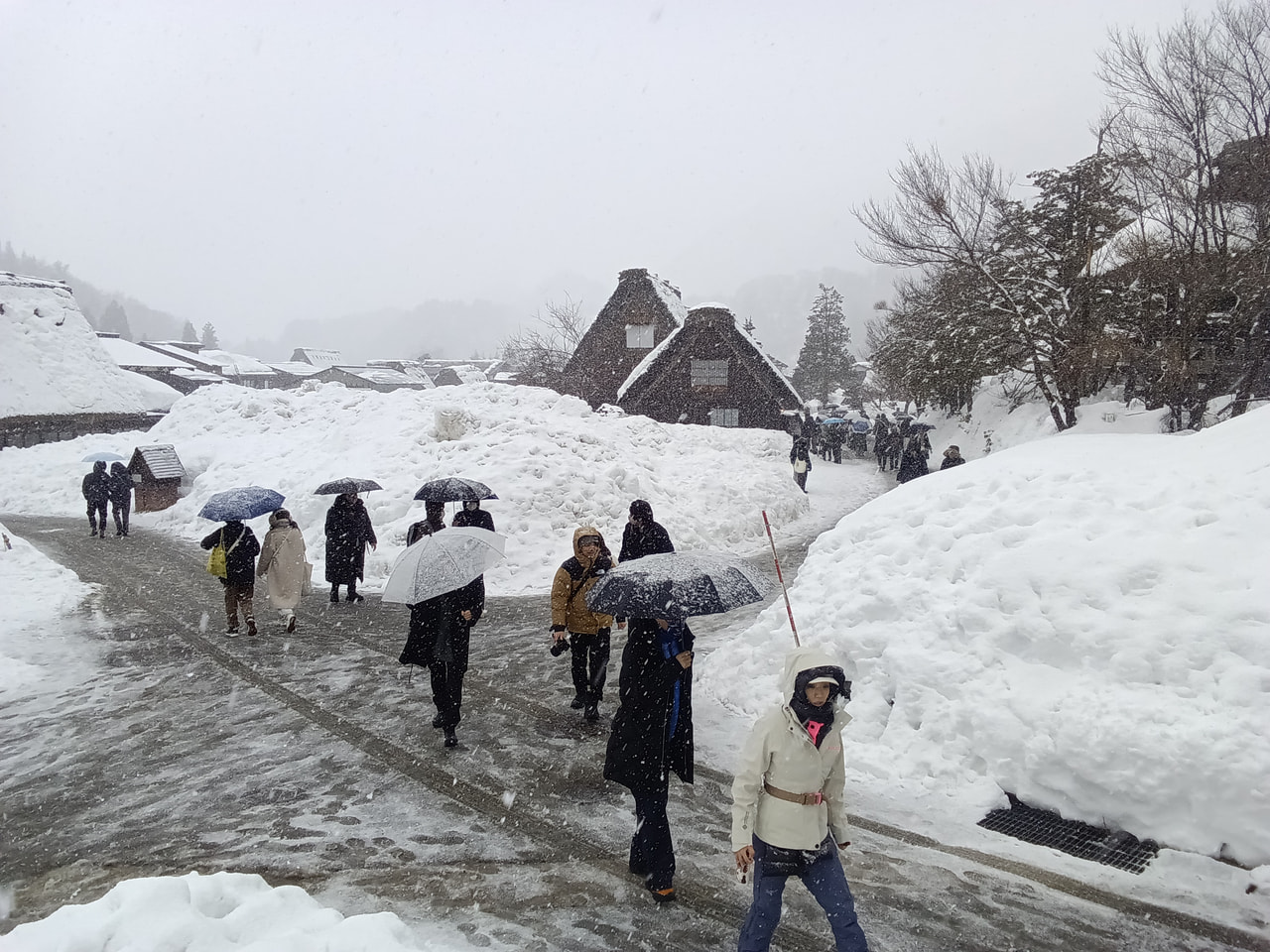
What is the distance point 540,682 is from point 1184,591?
573cm

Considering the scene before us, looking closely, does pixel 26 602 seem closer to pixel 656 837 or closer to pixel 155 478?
pixel 155 478

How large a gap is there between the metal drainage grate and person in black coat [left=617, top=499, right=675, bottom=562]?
3.55 m

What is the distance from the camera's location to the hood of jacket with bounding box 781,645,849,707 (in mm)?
3205

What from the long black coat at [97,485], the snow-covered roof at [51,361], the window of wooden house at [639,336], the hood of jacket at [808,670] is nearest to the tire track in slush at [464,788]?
the hood of jacket at [808,670]

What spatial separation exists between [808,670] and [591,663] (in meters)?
3.78

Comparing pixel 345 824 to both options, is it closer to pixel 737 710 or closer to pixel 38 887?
pixel 38 887

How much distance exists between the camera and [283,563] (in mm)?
9586

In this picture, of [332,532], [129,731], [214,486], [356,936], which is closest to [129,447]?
[214,486]

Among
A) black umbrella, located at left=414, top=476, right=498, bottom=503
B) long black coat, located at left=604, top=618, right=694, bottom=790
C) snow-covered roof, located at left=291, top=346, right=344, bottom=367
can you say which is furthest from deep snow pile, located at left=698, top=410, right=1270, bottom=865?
snow-covered roof, located at left=291, top=346, right=344, bottom=367

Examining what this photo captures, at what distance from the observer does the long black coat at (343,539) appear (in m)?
10.8

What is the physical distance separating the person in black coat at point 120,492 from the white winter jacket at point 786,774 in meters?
18.4

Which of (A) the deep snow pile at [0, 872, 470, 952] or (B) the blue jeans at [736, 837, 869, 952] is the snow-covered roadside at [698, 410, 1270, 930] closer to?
(B) the blue jeans at [736, 837, 869, 952]

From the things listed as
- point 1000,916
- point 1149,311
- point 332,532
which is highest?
point 1149,311

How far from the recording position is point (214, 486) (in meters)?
19.1
